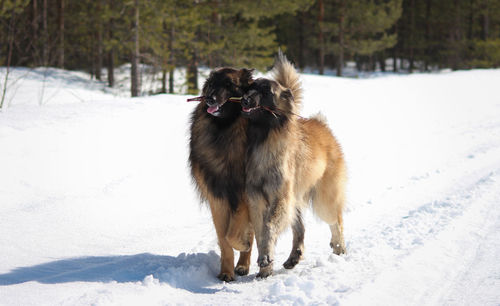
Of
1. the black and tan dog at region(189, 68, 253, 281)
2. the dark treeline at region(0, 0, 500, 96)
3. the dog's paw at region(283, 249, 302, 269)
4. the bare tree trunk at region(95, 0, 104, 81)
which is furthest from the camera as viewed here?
the bare tree trunk at region(95, 0, 104, 81)

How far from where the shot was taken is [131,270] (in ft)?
12.3

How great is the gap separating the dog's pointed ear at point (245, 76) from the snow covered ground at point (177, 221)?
5.66 feet

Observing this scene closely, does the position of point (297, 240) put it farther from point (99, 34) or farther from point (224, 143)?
point (99, 34)

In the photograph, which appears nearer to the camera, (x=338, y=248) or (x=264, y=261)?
(x=264, y=261)

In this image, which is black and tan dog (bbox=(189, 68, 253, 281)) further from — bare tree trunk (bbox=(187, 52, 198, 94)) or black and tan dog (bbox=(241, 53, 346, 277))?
bare tree trunk (bbox=(187, 52, 198, 94))

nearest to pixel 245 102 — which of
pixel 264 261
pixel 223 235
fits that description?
pixel 223 235

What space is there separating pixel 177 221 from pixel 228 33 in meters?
13.1

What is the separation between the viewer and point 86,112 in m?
8.09

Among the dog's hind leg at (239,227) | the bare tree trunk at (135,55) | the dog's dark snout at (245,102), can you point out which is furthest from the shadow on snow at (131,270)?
the bare tree trunk at (135,55)

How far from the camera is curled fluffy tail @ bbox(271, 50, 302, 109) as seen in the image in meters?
4.14

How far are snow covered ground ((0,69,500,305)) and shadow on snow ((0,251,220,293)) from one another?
0.04ft

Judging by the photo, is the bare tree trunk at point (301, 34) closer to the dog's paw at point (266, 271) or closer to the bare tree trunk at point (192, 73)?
the bare tree trunk at point (192, 73)

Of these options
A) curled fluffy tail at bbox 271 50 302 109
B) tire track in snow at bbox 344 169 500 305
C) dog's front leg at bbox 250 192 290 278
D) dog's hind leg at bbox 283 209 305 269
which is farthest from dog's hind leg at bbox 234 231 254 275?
curled fluffy tail at bbox 271 50 302 109

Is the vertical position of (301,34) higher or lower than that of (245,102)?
higher
